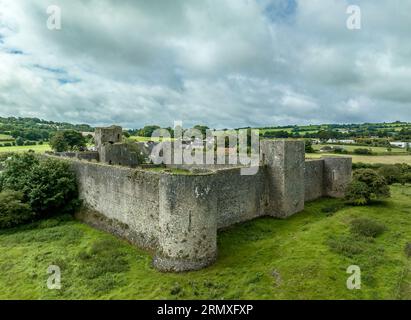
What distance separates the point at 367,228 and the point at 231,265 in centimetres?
952

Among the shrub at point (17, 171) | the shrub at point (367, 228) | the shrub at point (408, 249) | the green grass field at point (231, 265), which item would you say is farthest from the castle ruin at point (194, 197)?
the shrub at point (408, 249)

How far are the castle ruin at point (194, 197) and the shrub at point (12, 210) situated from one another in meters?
3.65

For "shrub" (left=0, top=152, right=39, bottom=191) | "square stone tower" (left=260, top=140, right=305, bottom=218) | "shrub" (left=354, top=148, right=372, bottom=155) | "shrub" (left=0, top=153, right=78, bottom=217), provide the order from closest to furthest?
"square stone tower" (left=260, top=140, right=305, bottom=218), "shrub" (left=0, top=153, right=78, bottom=217), "shrub" (left=0, top=152, right=39, bottom=191), "shrub" (left=354, top=148, right=372, bottom=155)

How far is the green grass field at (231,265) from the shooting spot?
1345 centimetres

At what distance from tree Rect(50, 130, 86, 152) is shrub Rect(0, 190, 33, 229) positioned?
108ft

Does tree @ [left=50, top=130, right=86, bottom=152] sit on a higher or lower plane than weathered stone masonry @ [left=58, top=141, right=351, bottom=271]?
higher

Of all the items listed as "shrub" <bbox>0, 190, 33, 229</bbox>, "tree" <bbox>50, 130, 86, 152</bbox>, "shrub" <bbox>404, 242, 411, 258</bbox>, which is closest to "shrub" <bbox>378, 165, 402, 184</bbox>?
"shrub" <bbox>404, 242, 411, 258</bbox>

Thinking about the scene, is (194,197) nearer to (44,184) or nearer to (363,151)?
(44,184)

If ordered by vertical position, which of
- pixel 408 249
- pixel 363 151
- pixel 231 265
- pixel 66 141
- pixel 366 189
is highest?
pixel 66 141

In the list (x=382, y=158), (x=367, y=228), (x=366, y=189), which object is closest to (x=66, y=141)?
(x=366, y=189)

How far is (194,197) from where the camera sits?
14984 mm

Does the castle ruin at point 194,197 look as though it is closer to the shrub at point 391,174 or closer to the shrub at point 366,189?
the shrub at point 366,189

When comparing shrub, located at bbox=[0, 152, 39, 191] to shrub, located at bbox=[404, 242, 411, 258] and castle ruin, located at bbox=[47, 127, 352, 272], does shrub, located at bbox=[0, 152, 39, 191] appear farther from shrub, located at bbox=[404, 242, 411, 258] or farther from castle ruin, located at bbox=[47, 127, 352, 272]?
shrub, located at bbox=[404, 242, 411, 258]

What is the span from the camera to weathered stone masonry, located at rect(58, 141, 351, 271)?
15172 millimetres
